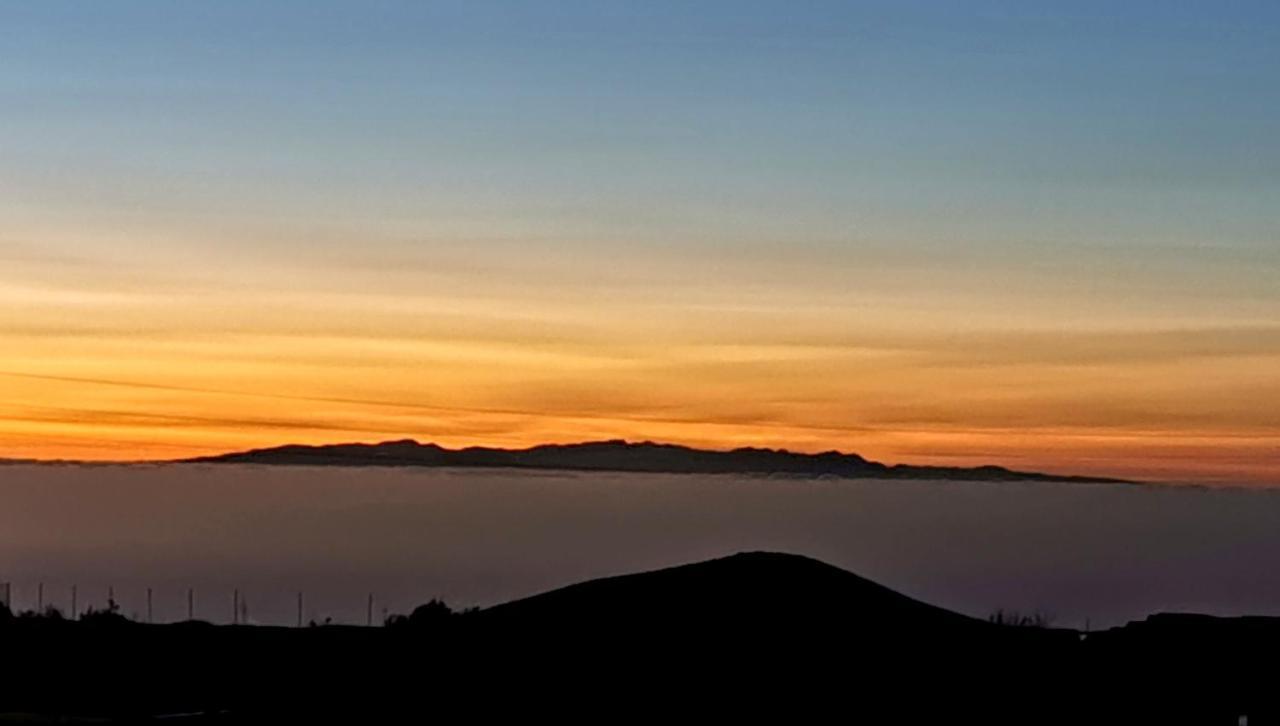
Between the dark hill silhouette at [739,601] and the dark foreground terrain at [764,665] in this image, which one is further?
the dark hill silhouette at [739,601]

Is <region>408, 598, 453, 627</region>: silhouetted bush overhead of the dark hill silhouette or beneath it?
beneath

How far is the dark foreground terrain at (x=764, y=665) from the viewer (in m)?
23.1

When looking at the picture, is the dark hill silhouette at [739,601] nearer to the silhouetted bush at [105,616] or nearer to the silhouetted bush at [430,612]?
the silhouetted bush at [430,612]

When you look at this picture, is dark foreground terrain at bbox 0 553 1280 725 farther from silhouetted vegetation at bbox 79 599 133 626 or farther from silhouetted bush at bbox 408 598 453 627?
silhouetted vegetation at bbox 79 599 133 626

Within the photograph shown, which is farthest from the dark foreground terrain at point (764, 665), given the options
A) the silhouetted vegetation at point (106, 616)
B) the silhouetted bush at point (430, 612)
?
the silhouetted vegetation at point (106, 616)

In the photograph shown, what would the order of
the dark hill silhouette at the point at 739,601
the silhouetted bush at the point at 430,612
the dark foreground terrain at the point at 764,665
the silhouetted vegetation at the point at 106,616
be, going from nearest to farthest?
the dark foreground terrain at the point at 764,665, the dark hill silhouette at the point at 739,601, the silhouetted bush at the point at 430,612, the silhouetted vegetation at the point at 106,616

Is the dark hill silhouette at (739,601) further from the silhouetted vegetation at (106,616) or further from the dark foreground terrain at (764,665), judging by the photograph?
the silhouetted vegetation at (106,616)

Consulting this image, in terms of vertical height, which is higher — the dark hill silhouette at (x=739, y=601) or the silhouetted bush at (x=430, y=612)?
the dark hill silhouette at (x=739, y=601)

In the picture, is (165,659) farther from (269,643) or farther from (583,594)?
(583,594)

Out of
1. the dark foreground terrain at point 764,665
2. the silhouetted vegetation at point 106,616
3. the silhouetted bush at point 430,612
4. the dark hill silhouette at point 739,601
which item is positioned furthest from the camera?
the silhouetted vegetation at point 106,616

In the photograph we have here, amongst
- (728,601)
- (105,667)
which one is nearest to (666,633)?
(728,601)

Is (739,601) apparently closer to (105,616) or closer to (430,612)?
(430,612)

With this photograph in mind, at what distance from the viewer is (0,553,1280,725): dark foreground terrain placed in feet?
75.7

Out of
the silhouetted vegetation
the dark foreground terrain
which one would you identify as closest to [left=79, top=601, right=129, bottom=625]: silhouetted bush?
the silhouetted vegetation
